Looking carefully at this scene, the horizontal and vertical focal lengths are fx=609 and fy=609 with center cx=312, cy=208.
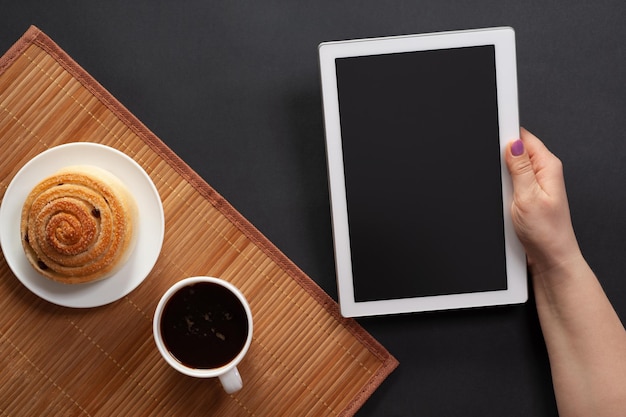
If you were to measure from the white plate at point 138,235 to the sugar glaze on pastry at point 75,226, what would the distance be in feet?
0.09

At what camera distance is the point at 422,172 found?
2.91ft

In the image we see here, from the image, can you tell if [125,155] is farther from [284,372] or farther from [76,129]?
[284,372]

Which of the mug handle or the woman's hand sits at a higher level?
the woman's hand

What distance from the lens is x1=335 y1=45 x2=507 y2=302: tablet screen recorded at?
87 cm

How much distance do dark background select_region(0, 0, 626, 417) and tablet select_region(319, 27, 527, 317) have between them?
8 cm

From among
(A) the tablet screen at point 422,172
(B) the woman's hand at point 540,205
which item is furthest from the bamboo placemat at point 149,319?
(B) the woman's hand at point 540,205

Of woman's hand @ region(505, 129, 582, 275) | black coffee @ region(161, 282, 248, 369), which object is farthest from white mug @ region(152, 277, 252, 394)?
woman's hand @ region(505, 129, 582, 275)

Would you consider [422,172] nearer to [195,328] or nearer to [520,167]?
[520,167]

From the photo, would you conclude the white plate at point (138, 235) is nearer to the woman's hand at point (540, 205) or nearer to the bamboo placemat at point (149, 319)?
the bamboo placemat at point (149, 319)

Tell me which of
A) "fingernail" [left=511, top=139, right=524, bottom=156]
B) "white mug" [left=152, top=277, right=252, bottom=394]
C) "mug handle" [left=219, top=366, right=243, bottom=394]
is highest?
"fingernail" [left=511, top=139, right=524, bottom=156]

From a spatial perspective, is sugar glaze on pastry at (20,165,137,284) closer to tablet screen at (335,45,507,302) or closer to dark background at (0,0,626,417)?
dark background at (0,0,626,417)

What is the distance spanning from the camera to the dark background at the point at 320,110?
956 mm

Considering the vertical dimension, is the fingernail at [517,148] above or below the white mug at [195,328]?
above

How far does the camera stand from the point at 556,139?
976 mm
